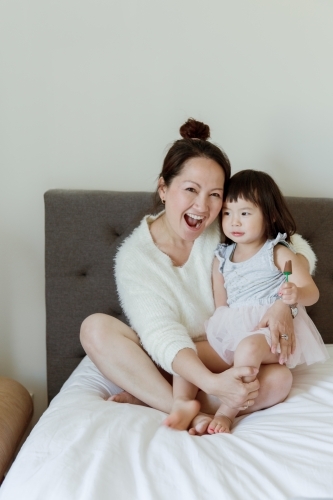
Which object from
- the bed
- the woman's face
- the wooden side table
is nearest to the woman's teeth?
the woman's face

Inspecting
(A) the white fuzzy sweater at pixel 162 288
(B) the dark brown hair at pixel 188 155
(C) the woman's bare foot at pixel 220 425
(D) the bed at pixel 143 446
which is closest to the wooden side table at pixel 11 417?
(D) the bed at pixel 143 446

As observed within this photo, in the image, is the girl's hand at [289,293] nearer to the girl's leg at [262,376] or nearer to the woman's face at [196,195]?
the girl's leg at [262,376]

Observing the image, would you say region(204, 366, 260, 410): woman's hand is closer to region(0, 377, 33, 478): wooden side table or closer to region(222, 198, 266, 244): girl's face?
region(222, 198, 266, 244): girl's face

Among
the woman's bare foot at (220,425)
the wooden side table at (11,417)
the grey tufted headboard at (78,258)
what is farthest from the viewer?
the grey tufted headboard at (78,258)

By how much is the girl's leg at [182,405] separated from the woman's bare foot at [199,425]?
1cm

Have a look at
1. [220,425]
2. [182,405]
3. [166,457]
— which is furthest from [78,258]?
[166,457]

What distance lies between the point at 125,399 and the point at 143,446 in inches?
15.6

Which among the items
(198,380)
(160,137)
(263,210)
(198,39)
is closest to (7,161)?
(160,137)

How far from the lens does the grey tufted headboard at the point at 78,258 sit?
1.85 metres

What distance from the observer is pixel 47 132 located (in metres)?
1.95

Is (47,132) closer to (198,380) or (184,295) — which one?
(184,295)

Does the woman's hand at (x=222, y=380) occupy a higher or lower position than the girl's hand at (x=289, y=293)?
lower

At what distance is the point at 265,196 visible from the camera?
1.58m

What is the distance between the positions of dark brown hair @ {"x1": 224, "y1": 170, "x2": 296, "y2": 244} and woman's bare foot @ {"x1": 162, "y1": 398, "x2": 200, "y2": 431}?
54 cm
